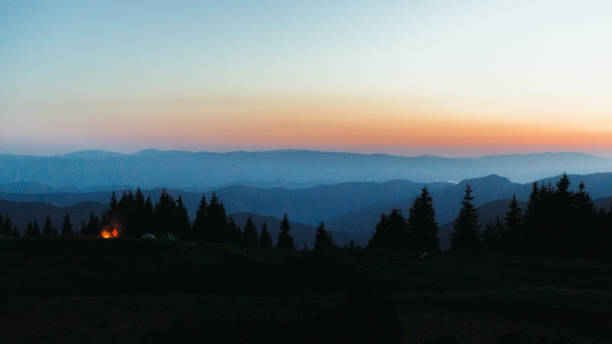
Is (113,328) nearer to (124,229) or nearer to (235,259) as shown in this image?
(235,259)

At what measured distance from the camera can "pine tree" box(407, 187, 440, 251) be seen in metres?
72.8

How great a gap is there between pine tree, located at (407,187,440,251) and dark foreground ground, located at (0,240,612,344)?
61.2 feet

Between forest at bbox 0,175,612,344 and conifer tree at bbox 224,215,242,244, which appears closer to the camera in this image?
forest at bbox 0,175,612,344

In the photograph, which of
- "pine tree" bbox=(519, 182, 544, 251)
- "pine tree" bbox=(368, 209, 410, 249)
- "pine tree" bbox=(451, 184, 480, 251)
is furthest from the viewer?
"pine tree" bbox=(368, 209, 410, 249)

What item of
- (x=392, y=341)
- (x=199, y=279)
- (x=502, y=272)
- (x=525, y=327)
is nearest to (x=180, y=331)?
(x=392, y=341)

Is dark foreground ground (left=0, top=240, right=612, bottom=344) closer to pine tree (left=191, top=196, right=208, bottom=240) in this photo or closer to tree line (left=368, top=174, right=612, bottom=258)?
tree line (left=368, top=174, right=612, bottom=258)

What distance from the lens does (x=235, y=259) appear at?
36.8 m

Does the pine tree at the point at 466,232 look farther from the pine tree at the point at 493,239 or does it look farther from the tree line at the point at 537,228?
the pine tree at the point at 493,239

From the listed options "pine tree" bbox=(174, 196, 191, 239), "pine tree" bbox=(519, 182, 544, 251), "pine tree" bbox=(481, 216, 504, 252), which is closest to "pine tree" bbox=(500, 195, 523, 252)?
"pine tree" bbox=(519, 182, 544, 251)

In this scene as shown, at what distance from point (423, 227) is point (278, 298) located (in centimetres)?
5087

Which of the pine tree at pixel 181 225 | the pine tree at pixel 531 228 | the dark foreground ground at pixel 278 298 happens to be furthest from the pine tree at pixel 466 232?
the pine tree at pixel 181 225

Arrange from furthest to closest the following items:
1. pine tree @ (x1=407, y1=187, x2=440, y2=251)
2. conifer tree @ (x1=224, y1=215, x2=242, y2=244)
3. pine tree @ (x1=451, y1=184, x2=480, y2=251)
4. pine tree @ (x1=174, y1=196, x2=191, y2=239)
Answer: pine tree @ (x1=174, y1=196, x2=191, y2=239)
conifer tree @ (x1=224, y1=215, x2=242, y2=244)
pine tree @ (x1=451, y1=184, x2=480, y2=251)
pine tree @ (x1=407, y1=187, x2=440, y2=251)

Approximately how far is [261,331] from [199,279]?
74.5 ft

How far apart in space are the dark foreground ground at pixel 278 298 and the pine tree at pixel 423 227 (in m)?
18.7
